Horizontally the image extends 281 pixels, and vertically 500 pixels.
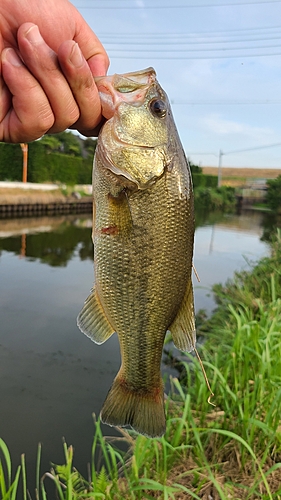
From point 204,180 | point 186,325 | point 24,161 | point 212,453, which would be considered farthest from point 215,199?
point 186,325

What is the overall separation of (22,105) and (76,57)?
30 centimetres

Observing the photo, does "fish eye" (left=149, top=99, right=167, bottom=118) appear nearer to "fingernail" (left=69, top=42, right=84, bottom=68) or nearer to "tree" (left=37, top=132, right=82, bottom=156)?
"fingernail" (left=69, top=42, right=84, bottom=68)

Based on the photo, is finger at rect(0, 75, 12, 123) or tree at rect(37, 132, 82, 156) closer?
finger at rect(0, 75, 12, 123)

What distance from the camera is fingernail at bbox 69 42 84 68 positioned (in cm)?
141

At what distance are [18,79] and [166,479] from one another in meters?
2.77

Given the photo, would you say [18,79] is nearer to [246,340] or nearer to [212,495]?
[212,495]

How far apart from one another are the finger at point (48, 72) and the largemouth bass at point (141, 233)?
0.18 m

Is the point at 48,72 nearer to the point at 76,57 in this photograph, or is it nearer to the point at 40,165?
the point at 76,57

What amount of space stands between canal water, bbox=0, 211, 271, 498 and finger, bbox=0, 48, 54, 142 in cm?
371

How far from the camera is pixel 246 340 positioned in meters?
4.13

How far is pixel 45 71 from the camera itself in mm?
1466

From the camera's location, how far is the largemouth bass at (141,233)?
5.50 feet

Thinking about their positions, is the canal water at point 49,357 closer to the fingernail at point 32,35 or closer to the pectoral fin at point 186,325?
the pectoral fin at point 186,325

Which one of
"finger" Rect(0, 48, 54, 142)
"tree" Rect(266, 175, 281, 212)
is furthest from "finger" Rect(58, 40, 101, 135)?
"tree" Rect(266, 175, 281, 212)
